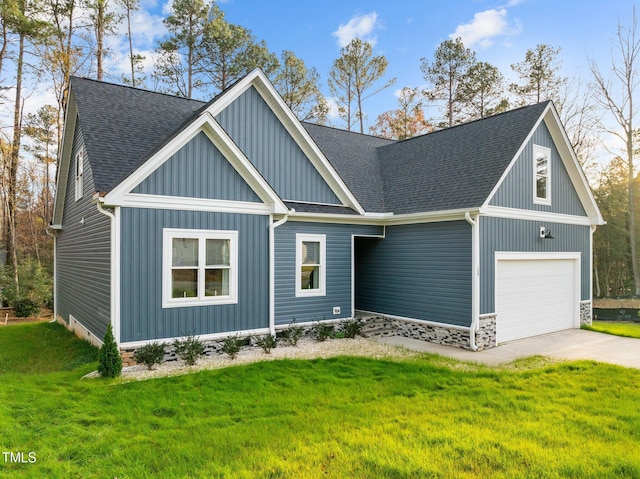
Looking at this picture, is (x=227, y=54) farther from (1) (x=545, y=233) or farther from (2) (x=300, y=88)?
(1) (x=545, y=233)

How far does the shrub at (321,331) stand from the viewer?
1020 centimetres

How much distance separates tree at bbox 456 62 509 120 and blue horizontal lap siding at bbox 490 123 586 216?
13.7 metres

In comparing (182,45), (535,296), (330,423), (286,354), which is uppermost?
(182,45)

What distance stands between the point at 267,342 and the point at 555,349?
263 inches

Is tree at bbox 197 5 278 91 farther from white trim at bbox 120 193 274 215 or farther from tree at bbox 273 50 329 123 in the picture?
white trim at bbox 120 193 274 215

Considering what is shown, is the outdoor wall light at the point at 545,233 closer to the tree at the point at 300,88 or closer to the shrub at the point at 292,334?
the shrub at the point at 292,334

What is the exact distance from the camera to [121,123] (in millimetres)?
10039

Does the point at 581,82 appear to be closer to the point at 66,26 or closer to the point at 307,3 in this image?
the point at 307,3

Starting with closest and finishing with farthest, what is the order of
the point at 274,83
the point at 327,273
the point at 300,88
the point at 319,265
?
the point at 319,265 → the point at 327,273 → the point at 274,83 → the point at 300,88

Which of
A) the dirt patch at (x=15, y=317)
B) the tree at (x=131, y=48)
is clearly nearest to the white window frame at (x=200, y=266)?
the dirt patch at (x=15, y=317)

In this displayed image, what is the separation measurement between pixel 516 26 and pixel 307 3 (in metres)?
8.80

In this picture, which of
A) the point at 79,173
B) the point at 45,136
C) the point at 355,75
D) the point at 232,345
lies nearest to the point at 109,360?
the point at 232,345

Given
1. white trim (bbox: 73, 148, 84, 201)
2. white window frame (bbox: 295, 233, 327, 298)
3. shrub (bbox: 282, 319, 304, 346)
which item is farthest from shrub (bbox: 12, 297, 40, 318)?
white window frame (bbox: 295, 233, 327, 298)

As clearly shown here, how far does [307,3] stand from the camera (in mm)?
18297
